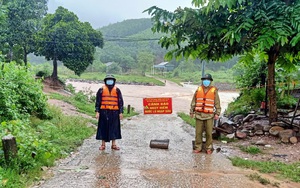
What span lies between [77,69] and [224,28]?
77.4ft

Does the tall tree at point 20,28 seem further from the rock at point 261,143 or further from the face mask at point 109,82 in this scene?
the rock at point 261,143

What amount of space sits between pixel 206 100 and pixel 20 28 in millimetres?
24935

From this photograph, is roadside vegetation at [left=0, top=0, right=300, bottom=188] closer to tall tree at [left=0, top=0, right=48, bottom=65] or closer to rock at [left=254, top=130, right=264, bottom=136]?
rock at [left=254, top=130, right=264, bottom=136]

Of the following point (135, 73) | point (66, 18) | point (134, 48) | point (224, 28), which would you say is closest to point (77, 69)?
point (66, 18)

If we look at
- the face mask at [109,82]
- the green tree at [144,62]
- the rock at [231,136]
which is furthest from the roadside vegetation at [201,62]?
the green tree at [144,62]

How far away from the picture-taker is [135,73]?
249 ft

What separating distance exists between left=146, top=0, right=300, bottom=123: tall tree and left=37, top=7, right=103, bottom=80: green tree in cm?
2160

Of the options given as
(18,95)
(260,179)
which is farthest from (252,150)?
(18,95)

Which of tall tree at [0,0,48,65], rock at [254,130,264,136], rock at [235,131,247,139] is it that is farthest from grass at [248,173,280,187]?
tall tree at [0,0,48,65]

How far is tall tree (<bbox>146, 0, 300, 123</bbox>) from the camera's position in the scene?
237 inches

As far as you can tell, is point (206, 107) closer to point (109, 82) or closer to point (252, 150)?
point (252, 150)

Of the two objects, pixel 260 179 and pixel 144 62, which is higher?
pixel 144 62

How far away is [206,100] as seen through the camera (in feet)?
21.5

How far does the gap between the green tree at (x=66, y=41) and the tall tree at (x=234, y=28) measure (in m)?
21.6
